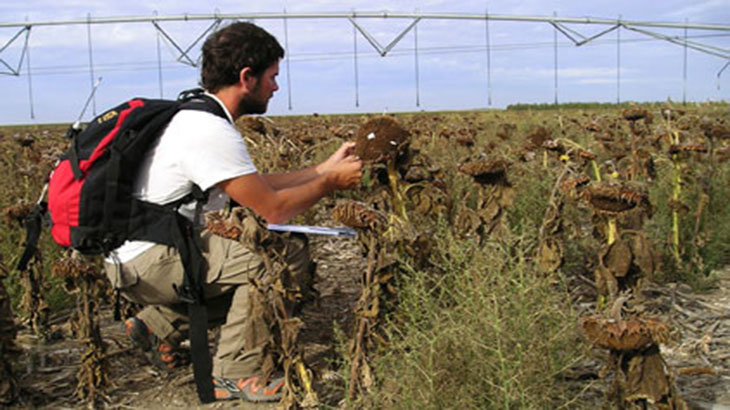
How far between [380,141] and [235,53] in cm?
74

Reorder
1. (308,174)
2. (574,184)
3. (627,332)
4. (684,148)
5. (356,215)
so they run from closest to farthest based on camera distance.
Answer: (627,332)
(356,215)
(574,184)
(308,174)
(684,148)

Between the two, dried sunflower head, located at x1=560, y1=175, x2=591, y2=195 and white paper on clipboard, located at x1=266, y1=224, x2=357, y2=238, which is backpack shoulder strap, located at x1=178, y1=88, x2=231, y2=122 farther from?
dried sunflower head, located at x1=560, y1=175, x2=591, y2=195

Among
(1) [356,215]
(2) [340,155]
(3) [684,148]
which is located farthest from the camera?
(3) [684,148]

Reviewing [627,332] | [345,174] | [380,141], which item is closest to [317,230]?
[345,174]

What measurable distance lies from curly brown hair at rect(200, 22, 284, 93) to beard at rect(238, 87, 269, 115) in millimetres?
87

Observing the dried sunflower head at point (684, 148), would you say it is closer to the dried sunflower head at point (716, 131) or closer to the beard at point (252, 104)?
the dried sunflower head at point (716, 131)

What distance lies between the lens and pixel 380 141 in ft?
9.93

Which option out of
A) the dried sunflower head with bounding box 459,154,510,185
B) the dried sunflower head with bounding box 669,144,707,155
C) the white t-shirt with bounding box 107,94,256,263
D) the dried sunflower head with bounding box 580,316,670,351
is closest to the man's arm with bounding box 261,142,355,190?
the white t-shirt with bounding box 107,94,256,263

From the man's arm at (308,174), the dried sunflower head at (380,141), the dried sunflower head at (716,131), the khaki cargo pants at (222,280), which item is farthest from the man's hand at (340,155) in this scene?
the dried sunflower head at (716,131)

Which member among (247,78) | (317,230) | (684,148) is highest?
(247,78)

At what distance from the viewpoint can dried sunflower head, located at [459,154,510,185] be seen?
3414 millimetres

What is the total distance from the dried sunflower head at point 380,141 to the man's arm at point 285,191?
0.06m

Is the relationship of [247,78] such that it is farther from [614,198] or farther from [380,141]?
[614,198]

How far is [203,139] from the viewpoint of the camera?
278 centimetres
